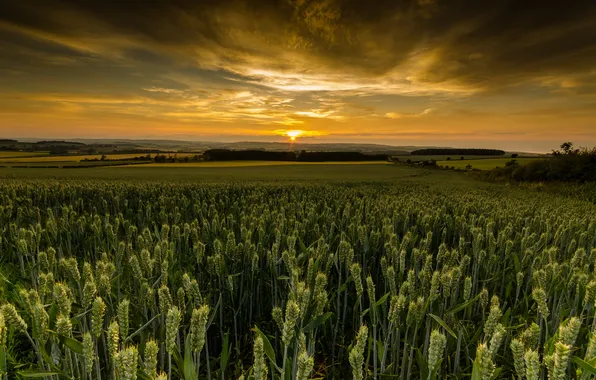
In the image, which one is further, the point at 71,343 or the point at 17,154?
the point at 17,154

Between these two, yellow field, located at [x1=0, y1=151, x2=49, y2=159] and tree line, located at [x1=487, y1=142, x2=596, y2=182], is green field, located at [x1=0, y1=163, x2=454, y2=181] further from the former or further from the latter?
yellow field, located at [x1=0, y1=151, x2=49, y2=159]

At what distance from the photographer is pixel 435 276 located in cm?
265

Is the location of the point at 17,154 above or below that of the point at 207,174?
above

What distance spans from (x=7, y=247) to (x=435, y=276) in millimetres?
6956

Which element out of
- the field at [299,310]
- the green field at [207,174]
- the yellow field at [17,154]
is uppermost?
the yellow field at [17,154]

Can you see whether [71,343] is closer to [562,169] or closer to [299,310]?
[299,310]

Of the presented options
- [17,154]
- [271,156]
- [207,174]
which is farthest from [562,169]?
[17,154]

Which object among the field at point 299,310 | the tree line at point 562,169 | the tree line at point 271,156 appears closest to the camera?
the field at point 299,310

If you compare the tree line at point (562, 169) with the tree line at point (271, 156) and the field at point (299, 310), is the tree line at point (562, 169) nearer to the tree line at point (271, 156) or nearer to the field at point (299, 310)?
the field at point (299, 310)

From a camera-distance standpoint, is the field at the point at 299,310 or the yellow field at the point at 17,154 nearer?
the field at the point at 299,310

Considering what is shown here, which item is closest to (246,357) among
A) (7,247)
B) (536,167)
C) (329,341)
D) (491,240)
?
(329,341)

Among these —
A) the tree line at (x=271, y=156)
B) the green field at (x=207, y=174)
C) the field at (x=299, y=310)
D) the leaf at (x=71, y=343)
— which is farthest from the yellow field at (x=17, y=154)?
the leaf at (x=71, y=343)

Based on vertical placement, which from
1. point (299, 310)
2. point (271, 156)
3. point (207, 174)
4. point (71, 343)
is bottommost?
point (207, 174)

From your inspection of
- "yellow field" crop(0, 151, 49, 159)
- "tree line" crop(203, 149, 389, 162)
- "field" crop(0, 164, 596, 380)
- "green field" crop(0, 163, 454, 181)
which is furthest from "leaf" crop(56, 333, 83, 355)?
"yellow field" crop(0, 151, 49, 159)
